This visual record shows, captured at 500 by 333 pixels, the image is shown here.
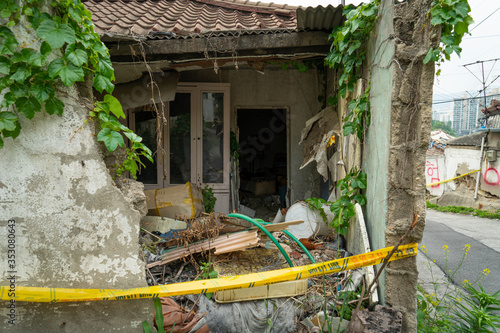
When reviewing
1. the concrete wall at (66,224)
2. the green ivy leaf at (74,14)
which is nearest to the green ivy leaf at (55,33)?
the green ivy leaf at (74,14)

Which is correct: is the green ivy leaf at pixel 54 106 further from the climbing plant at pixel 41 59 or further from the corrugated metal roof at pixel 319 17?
the corrugated metal roof at pixel 319 17

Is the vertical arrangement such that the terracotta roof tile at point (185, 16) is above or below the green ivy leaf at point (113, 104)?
above

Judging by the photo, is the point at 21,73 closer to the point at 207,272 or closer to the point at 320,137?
the point at 207,272

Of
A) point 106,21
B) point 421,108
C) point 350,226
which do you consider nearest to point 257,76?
point 106,21

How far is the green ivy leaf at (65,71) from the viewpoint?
213 centimetres

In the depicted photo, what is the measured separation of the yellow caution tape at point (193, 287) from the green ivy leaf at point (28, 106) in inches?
50.3

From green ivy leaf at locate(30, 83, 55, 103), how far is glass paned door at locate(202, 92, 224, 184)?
4258 millimetres

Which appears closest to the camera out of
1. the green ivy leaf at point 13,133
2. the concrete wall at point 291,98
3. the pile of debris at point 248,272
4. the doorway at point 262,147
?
the green ivy leaf at point 13,133

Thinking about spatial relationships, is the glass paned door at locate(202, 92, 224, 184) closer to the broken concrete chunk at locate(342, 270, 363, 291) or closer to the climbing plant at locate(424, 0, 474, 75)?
the broken concrete chunk at locate(342, 270, 363, 291)

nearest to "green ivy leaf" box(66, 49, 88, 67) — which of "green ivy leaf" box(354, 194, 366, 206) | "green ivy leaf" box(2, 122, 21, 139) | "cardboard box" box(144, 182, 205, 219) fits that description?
"green ivy leaf" box(2, 122, 21, 139)

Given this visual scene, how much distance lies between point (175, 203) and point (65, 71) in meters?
3.37

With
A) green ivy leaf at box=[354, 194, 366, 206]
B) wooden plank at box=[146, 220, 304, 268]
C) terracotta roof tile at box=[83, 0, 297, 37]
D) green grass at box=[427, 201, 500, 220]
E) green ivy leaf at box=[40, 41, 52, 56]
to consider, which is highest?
terracotta roof tile at box=[83, 0, 297, 37]

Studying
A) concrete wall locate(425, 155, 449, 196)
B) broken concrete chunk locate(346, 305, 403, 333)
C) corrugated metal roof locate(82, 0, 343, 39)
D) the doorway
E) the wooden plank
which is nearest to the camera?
broken concrete chunk locate(346, 305, 403, 333)

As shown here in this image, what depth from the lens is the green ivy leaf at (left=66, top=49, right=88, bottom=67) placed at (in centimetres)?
216
